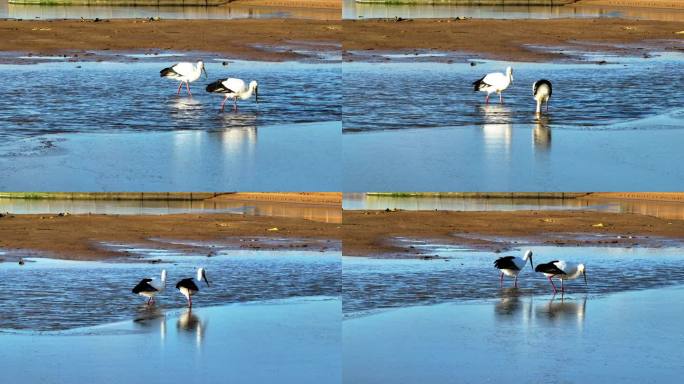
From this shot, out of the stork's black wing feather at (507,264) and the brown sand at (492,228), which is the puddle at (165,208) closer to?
the brown sand at (492,228)

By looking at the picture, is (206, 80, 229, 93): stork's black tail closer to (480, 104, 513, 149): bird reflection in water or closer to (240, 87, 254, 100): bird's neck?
(240, 87, 254, 100): bird's neck

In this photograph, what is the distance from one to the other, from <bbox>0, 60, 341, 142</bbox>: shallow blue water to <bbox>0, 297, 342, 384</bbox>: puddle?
2401 mm

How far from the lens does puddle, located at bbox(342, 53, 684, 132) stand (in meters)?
14.2

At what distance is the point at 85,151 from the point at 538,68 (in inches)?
375

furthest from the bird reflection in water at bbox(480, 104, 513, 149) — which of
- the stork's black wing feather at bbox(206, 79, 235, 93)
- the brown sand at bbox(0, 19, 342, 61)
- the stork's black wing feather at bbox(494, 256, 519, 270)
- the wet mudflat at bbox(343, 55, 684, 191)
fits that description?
the brown sand at bbox(0, 19, 342, 61)

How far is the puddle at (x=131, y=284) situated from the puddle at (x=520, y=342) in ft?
6.17

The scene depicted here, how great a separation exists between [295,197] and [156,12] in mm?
14144

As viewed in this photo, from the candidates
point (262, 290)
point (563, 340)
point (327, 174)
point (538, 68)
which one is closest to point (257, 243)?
point (262, 290)

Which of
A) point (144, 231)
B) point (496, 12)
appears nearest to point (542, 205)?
point (144, 231)

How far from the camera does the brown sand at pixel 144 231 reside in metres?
17.6

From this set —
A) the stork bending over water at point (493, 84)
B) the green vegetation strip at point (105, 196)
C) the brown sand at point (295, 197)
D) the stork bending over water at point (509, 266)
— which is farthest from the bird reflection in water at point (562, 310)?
the green vegetation strip at point (105, 196)

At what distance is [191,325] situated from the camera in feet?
38.9

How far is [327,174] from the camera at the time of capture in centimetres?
1137

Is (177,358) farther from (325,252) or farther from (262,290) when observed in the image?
(325,252)
